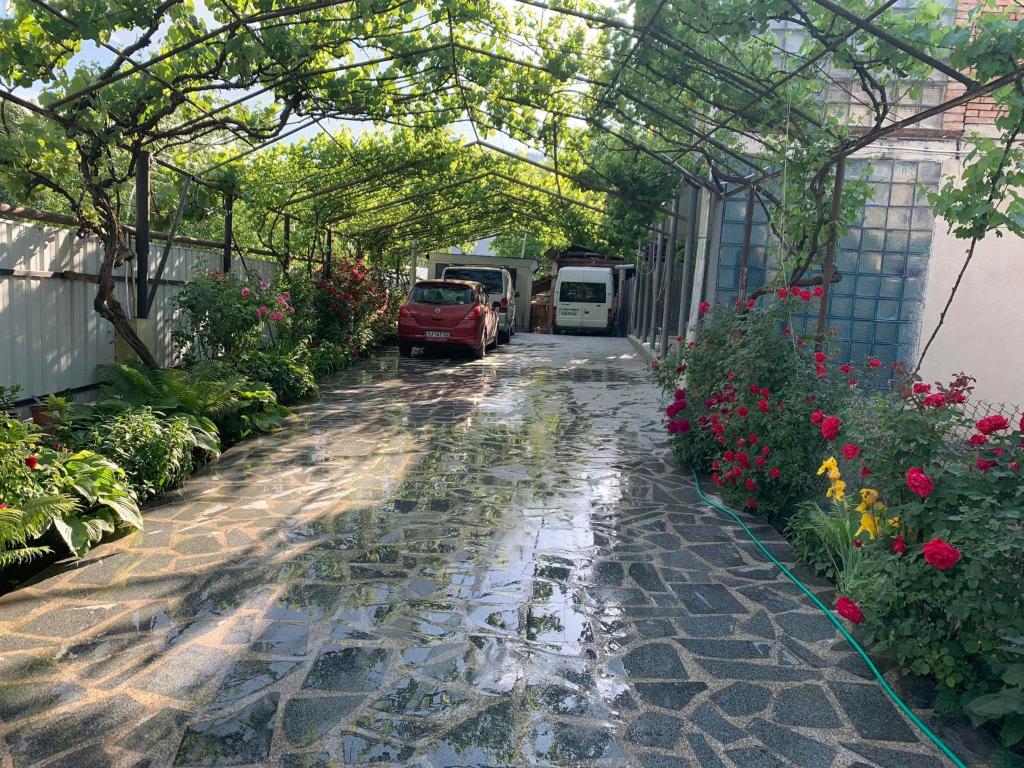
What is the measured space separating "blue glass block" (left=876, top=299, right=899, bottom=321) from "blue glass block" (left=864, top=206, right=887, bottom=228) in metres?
1.00

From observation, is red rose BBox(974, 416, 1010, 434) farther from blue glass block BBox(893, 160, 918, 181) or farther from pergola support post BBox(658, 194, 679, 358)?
pergola support post BBox(658, 194, 679, 358)

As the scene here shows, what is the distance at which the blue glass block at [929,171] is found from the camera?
31.4 ft

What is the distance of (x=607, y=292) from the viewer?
26422mm

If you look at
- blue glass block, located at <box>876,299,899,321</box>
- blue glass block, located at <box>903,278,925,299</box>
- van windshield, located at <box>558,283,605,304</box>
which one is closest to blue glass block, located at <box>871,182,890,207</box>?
blue glass block, located at <box>903,278,925,299</box>

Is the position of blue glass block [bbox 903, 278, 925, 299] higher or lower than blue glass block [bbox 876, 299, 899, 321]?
higher

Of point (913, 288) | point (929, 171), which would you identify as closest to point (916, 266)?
point (913, 288)

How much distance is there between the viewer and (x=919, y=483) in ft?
9.72

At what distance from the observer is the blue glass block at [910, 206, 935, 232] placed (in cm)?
970

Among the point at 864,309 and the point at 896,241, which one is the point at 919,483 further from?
the point at 896,241

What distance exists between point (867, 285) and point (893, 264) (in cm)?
41

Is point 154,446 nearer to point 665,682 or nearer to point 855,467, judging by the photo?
point 665,682

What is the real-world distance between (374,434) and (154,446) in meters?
2.78

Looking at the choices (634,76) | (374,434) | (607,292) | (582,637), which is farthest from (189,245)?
(607,292)

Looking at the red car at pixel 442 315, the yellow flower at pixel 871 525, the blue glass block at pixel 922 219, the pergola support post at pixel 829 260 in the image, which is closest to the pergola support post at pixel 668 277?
the red car at pixel 442 315
